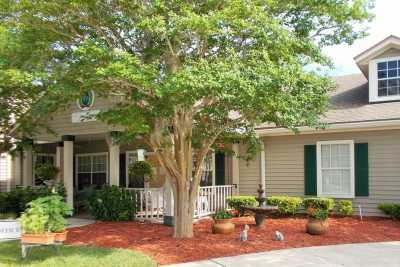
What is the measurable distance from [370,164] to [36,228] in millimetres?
9874

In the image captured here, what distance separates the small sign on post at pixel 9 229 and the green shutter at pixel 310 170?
881cm

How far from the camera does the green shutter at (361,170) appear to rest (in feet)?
45.5

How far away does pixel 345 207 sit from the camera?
44.7ft

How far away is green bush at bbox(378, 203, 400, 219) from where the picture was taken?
13023mm

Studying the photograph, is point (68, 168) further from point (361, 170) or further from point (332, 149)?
point (361, 170)

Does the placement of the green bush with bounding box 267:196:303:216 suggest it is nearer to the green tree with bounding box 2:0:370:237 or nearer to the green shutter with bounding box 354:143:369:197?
the green shutter with bounding box 354:143:369:197

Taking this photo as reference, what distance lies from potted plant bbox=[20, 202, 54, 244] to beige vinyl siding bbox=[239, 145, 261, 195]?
868 centimetres

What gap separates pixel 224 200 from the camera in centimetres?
1549

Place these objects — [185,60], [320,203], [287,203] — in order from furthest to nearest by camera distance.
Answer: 1. [287,203]
2. [320,203]
3. [185,60]

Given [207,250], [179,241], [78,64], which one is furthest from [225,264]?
[78,64]

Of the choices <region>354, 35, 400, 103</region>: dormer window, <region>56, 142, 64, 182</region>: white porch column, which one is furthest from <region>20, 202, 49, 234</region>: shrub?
<region>354, 35, 400, 103</region>: dormer window

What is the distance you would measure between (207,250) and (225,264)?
4.03ft

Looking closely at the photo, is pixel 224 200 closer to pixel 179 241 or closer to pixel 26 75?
pixel 179 241

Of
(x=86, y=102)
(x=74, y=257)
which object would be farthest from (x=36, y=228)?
(x=86, y=102)
